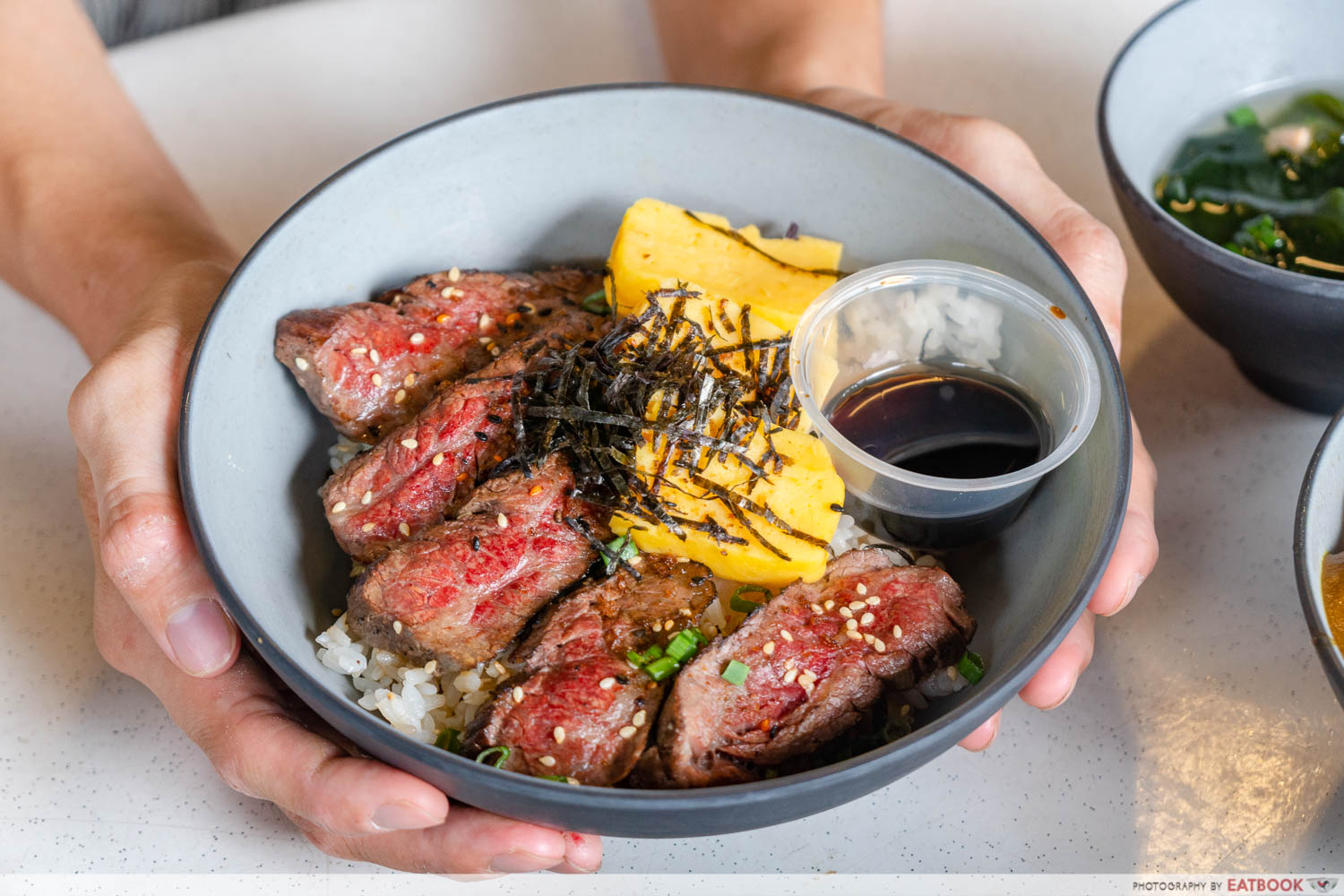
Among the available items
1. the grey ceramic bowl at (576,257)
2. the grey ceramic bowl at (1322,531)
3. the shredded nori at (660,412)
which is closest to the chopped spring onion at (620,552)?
the shredded nori at (660,412)

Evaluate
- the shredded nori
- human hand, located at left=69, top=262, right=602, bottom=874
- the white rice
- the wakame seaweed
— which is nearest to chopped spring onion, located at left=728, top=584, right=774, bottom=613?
the white rice

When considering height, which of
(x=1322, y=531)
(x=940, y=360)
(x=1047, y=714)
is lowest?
(x=1047, y=714)

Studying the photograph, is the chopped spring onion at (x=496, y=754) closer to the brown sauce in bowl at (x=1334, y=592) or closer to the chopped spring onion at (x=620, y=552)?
the chopped spring onion at (x=620, y=552)

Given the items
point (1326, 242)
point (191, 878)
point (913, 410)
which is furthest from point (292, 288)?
point (1326, 242)

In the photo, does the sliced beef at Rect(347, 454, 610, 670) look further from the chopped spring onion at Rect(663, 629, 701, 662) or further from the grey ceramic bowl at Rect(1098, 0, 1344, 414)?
the grey ceramic bowl at Rect(1098, 0, 1344, 414)

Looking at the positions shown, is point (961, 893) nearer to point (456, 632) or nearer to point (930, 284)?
point (456, 632)

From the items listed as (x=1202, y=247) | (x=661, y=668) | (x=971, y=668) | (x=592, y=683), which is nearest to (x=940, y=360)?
(x=1202, y=247)

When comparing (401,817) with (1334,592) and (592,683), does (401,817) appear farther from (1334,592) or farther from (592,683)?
(1334,592)
